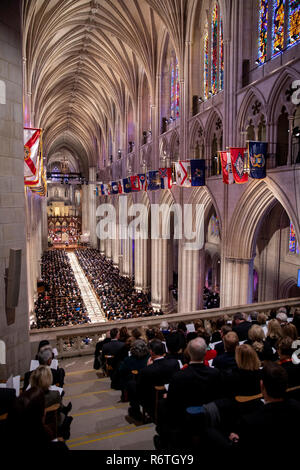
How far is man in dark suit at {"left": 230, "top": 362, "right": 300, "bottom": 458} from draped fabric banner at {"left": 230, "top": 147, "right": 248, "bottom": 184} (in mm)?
9002

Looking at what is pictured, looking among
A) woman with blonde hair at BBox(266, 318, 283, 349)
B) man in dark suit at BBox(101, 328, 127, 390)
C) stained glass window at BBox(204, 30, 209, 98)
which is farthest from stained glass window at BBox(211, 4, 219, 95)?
man in dark suit at BBox(101, 328, 127, 390)

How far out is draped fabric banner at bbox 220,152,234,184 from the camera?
10.8 metres

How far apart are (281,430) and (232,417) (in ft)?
2.22

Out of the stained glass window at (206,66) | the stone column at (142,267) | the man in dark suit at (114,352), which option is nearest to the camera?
the man in dark suit at (114,352)

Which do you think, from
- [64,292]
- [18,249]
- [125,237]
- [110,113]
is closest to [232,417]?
[18,249]

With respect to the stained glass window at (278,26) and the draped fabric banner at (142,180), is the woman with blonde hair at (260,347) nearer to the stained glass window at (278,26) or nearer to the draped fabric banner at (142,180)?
the stained glass window at (278,26)

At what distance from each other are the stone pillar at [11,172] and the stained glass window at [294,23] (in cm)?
804

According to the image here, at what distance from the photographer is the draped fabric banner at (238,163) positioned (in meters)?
10.5

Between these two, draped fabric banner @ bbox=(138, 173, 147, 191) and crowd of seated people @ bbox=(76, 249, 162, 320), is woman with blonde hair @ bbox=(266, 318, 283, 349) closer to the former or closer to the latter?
crowd of seated people @ bbox=(76, 249, 162, 320)

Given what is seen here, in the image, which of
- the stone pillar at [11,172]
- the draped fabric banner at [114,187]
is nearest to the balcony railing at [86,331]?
the stone pillar at [11,172]

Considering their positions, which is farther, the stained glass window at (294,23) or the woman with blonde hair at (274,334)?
the stained glass window at (294,23)

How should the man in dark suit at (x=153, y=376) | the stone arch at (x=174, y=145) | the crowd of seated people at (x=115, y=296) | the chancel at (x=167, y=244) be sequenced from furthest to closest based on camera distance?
1. the stone arch at (x=174, y=145)
2. the crowd of seated people at (x=115, y=296)
3. the man in dark suit at (x=153, y=376)
4. the chancel at (x=167, y=244)

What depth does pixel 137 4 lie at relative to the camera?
757 inches

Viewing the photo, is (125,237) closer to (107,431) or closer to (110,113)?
(110,113)
